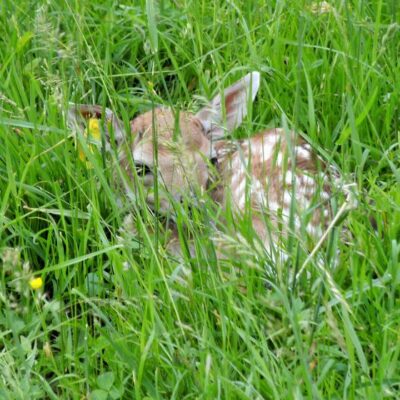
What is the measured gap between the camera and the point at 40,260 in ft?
13.2

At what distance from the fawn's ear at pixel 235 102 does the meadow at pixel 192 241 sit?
10 cm

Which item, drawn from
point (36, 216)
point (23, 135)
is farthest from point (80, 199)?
point (23, 135)

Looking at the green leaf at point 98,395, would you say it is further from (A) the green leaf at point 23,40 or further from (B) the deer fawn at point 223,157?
(A) the green leaf at point 23,40

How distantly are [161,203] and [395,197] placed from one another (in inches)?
36.7

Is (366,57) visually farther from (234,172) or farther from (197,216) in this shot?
(197,216)

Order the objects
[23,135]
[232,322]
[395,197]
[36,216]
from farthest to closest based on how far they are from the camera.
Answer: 1. [23,135]
2. [36,216]
3. [395,197]
4. [232,322]

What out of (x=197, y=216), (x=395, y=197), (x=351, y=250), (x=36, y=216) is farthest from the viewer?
(x=36, y=216)

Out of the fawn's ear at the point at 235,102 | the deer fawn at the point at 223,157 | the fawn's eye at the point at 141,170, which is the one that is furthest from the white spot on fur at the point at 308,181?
the fawn's eye at the point at 141,170

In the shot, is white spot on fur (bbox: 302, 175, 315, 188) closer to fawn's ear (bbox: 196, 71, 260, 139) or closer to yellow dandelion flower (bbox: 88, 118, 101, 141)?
fawn's ear (bbox: 196, 71, 260, 139)

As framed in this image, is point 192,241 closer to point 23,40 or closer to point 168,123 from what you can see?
point 168,123

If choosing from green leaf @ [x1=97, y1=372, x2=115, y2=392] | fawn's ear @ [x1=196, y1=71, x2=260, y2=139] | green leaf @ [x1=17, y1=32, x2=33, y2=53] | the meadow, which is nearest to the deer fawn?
fawn's ear @ [x1=196, y1=71, x2=260, y2=139]

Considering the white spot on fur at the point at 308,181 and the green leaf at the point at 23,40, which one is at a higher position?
the green leaf at the point at 23,40

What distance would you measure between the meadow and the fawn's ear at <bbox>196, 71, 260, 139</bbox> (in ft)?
0.32

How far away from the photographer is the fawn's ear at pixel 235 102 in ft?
14.2
